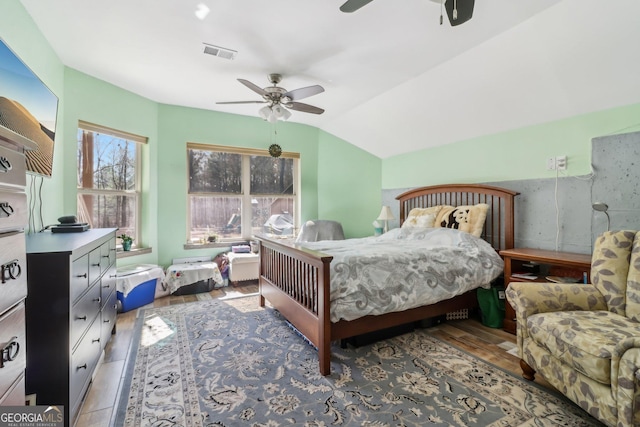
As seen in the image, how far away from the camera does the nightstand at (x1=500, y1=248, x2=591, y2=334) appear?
8.12ft

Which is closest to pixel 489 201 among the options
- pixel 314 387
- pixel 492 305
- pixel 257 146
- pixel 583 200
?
pixel 583 200

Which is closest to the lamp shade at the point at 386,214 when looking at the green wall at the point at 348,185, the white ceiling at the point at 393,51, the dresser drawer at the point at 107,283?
the green wall at the point at 348,185

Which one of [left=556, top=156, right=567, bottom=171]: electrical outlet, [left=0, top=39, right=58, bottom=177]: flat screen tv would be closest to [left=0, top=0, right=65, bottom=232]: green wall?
[left=0, top=39, right=58, bottom=177]: flat screen tv

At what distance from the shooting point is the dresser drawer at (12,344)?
0.83 metres

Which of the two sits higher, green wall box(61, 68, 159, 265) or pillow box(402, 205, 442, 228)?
green wall box(61, 68, 159, 265)

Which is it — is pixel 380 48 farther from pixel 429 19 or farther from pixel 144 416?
pixel 144 416

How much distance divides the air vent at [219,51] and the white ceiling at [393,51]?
0.22ft

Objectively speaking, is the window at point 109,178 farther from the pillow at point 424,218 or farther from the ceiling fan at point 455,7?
the pillow at point 424,218

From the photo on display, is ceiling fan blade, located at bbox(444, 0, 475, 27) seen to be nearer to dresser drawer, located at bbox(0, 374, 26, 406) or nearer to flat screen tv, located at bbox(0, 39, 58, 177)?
flat screen tv, located at bbox(0, 39, 58, 177)

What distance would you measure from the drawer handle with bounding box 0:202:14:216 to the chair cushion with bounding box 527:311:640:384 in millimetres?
2397

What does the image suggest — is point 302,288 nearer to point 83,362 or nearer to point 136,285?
point 83,362

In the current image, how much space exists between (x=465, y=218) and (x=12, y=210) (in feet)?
11.6

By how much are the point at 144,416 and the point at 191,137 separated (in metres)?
3.74

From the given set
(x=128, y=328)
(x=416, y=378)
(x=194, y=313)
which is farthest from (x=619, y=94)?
(x=128, y=328)
